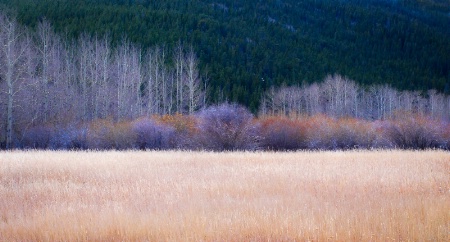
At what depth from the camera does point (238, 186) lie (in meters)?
10.3

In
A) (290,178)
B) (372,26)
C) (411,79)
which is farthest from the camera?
(372,26)

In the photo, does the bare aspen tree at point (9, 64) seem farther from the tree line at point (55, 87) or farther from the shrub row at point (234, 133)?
the shrub row at point (234, 133)

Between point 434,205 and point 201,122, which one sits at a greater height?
point 434,205

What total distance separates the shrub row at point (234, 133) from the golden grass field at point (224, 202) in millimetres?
11911

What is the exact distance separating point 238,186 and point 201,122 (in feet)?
53.9

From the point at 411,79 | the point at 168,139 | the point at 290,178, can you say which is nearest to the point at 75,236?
the point at 290,178

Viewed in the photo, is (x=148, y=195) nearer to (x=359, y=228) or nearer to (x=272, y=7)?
(x=359, y=228)

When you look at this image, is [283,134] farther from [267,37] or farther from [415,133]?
[267,37]

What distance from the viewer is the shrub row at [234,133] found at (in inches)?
1034

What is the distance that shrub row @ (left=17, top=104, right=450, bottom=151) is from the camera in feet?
86.2

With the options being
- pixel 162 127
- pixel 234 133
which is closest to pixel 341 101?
pixel 234 133

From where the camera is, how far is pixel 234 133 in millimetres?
26000

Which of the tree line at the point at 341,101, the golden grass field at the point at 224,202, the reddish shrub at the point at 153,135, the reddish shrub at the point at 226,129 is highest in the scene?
the golden grass field at the point at 224,202

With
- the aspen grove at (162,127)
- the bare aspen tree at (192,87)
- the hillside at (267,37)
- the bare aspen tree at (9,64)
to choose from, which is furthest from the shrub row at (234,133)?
the hillside at (267,37)
